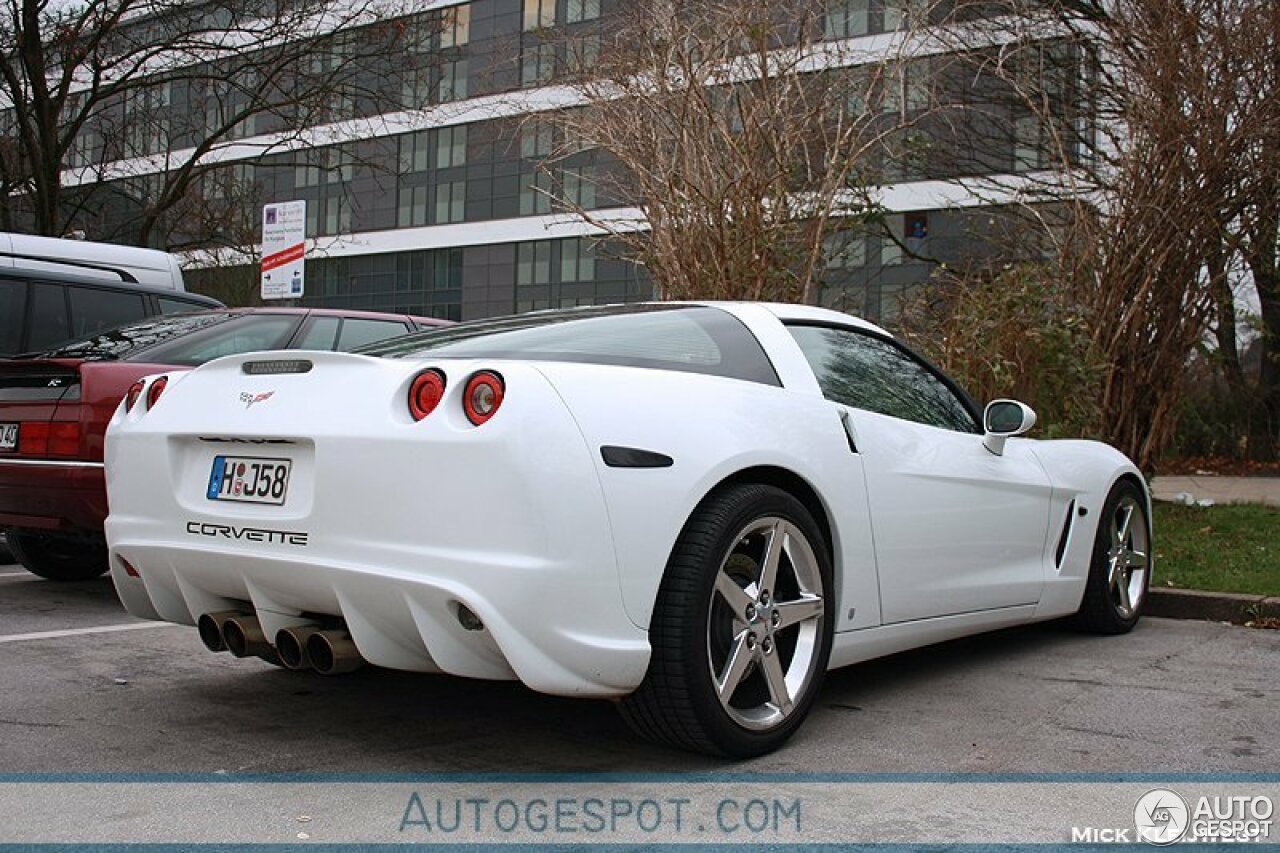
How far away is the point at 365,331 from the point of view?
7996 mm

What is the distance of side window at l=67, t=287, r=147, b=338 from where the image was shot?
27.3 ft

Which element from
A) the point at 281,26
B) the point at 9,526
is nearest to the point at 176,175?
the point at 281,26

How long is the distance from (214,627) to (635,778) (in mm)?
1362

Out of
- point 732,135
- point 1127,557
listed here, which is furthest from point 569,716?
point 732,135

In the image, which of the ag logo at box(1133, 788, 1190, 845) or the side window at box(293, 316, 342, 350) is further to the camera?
the side window at box(293, 316, 342, 350)

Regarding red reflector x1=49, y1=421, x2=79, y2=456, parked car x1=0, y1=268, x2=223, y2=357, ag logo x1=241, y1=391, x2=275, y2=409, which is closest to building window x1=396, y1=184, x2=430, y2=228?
parked car x1=0, y1=268, x2=223, y2=357

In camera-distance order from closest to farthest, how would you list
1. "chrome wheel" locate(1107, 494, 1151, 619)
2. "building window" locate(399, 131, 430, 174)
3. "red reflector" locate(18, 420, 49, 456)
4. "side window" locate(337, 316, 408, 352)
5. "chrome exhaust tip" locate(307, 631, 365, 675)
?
"chrome exhaust tip" locate(307, 631, 365, 675)
"chrome wheel" locate(1107, 494, 1151, 619)
"red reflector" locate(18, 420, 49, 456)
"side window" locate(337, 316, 408, 352)
"building window" locate(399, 131, 430, 174)

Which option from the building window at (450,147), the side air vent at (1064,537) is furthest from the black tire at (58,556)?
the building window at (450,147)

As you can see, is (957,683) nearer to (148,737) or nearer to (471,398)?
(471,398)

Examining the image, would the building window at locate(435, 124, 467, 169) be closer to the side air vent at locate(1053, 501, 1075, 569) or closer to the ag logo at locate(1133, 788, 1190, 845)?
the side air vent at locate(1053, 501, 1075, 569)

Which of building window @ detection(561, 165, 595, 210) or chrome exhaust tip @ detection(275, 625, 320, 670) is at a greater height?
building window @ detection(561, 165, 595, 210)

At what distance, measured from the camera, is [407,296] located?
46875 mm

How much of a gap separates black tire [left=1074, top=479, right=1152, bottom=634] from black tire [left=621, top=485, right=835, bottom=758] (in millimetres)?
2289

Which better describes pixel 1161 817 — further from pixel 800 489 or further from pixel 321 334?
pixel 321 334
